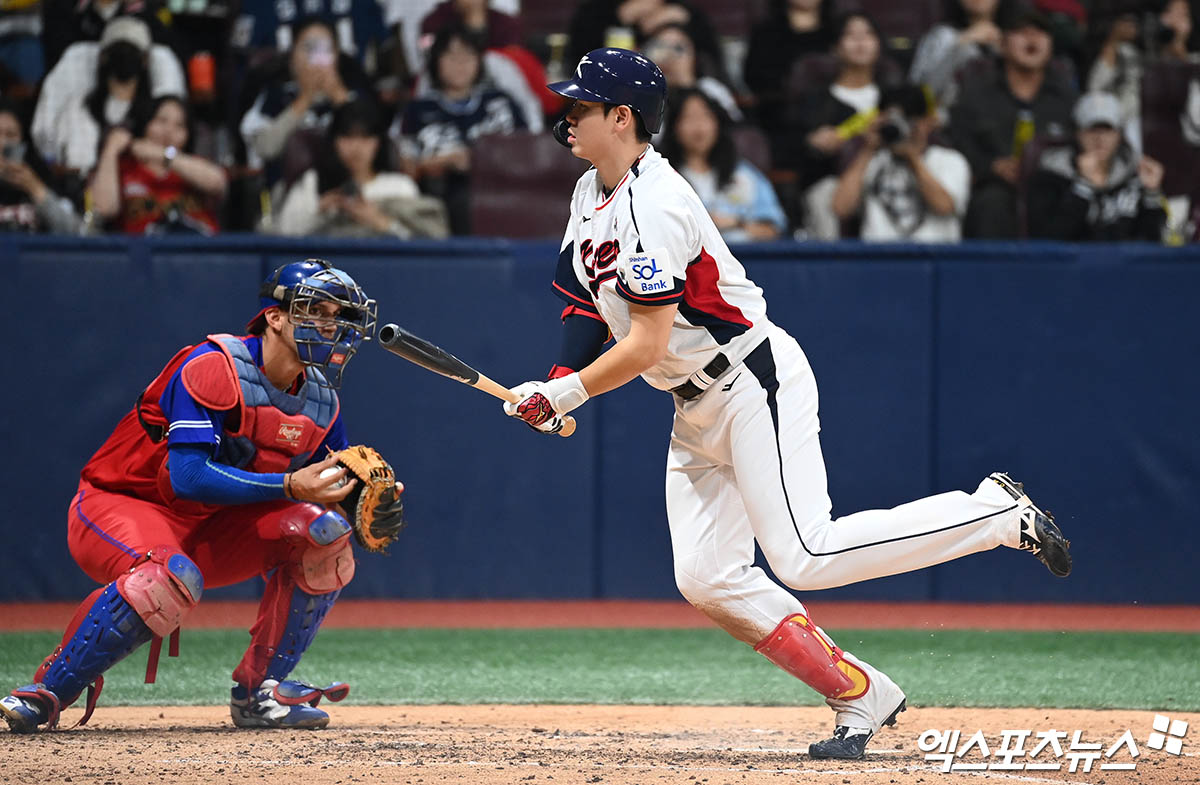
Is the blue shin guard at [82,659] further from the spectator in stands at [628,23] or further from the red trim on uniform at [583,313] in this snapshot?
the spectator in stands at [628,23]

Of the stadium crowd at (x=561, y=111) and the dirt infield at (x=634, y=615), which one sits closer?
the dirt infield at (x=634, y=615)

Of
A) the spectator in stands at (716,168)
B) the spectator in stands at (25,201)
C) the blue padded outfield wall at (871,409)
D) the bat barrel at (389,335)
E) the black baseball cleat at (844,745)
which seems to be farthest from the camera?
the spectator in stands at (716,168)

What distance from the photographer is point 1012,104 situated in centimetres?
864

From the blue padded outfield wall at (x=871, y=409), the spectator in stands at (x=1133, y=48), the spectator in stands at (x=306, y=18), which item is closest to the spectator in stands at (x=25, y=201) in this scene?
the blue padded outfield wall at (x=871, y=409)

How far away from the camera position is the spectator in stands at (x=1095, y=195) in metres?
7.87

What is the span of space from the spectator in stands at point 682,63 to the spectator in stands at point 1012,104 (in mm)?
1327

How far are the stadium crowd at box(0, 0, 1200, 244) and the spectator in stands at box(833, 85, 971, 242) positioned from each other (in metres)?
0.01

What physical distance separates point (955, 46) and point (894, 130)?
1.31 m

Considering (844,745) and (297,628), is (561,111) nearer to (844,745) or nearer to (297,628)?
(297,628)

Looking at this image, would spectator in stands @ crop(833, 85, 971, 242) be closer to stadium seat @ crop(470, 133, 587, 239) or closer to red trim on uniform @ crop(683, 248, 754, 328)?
stadium seat @ crop(470, 133, 587, 239)

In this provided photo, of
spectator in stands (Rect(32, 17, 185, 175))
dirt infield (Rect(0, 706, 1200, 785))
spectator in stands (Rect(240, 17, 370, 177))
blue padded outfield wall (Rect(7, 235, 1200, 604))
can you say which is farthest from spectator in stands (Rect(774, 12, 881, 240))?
dirt infield (Rect(0, 706, 1200, 785))

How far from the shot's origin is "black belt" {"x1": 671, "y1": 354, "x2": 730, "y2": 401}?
3980mm

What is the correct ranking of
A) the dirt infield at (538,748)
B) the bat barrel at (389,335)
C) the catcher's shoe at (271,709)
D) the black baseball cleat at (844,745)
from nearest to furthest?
the dirt infield at (538,748) → the bat barrel at (389,335) → the black baseball cleat at (844,745) → the catcher's shoe at (271,709)

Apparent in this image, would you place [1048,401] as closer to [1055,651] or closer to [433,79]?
[1055,651]
